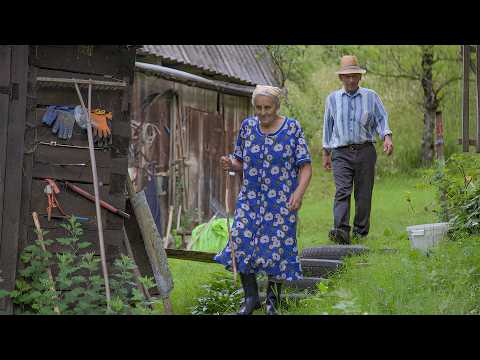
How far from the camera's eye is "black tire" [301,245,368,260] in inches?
326

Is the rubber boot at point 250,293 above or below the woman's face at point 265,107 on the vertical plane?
below

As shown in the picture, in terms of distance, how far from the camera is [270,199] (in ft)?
21.3

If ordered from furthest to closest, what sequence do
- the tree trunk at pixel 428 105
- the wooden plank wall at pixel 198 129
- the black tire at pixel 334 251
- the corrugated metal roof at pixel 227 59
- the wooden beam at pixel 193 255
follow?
1. the tree trunk at pixel 428 105
2. the corrugated metal roof at pixel 227 59
3. the wooden plank wall at pixel 198 129
4. the wooden beam at pixel 193 255
5. the black tire at pixel 334 251

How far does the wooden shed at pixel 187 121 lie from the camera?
13352 millimetres

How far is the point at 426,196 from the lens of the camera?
1694 centimetres

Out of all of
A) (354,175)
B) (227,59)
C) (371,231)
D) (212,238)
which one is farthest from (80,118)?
(227,59)

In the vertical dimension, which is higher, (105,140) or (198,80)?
(198,80)

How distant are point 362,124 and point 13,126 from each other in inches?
154

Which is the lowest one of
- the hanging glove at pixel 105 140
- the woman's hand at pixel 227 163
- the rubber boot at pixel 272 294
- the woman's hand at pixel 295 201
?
the rubber boot at pixel 272 294

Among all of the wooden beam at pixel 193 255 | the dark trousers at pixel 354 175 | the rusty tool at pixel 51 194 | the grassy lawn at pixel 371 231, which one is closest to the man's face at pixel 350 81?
the dark trousers at pixel 354 175

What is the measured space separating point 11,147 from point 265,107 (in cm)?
213

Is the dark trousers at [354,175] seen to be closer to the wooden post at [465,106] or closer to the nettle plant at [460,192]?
the nettle plant at [460,192]

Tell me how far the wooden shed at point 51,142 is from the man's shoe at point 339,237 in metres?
2.65

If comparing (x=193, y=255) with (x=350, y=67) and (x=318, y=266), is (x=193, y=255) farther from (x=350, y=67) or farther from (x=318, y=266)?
(x=350, y=67)
